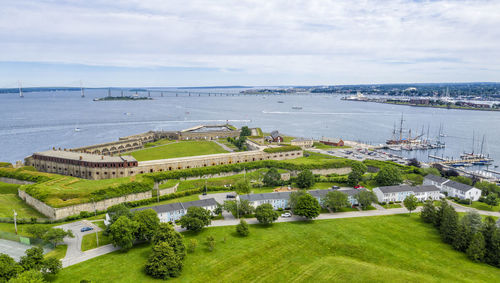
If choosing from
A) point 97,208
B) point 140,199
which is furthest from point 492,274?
point 97,208

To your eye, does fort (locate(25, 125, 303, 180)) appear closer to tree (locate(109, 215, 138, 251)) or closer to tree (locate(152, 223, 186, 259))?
tree (locate(109, 215, 138, 251))

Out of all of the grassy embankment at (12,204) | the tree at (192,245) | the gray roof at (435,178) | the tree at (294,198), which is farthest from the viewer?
the gray roof at (435,178)

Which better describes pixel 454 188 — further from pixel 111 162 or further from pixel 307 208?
pixel 111 162

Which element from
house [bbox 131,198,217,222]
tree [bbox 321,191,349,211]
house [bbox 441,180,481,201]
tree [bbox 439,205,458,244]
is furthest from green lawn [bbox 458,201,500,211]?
house [bbox 131,198,217,222]

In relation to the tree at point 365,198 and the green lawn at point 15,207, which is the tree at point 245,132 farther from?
the green lawn at point 15,207

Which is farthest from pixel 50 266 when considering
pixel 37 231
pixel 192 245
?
pixel 192 245

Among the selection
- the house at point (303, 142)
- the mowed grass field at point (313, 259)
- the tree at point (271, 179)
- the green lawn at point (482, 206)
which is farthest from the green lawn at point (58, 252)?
the house at point (303, 142)

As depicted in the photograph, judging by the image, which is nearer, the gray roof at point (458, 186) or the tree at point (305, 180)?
the gray roof at point (458, 186)

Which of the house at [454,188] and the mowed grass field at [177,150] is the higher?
the mowed grass field at [177,150]

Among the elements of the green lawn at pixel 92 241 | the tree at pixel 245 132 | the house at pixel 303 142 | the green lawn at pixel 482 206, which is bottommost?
the green lawn at pixel 92 241
